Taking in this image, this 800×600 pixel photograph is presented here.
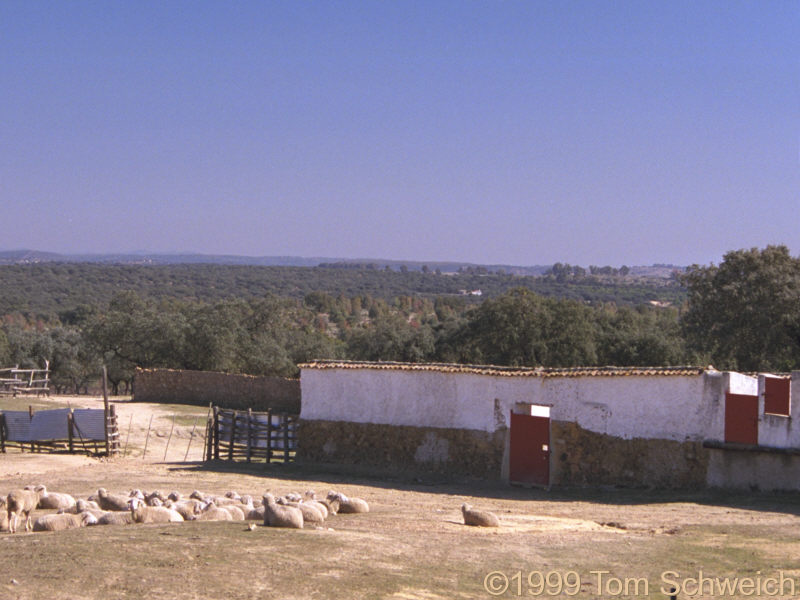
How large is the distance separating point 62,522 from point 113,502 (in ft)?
8.45

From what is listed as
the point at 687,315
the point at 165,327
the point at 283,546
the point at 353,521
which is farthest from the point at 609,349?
the point at 283,546

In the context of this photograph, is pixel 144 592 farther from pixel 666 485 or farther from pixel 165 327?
pixel 165 327

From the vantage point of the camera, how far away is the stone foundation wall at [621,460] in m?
21.6

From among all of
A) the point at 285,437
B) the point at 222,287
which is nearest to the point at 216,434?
the point at 285,437

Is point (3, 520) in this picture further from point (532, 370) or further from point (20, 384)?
point (20, 384)

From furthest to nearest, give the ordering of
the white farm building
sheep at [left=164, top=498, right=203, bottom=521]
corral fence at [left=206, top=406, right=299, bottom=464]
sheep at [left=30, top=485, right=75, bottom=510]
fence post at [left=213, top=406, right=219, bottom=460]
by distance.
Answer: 1. fence post at [left=213, top=406, right=219, bottom=460]
2. corral fence at [left=206, top=406, right=299, bottom=464]
3. the white farm building
4. sheep at [left=30, top=485, right=75, bottom=510]
5. sheep at [left=164, top=498, right=203, bottom=521]

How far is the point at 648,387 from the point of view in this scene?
22.2 metres

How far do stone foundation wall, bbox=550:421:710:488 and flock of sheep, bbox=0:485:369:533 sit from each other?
7803mm

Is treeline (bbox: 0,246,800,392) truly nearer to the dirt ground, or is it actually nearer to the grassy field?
the dirt ground

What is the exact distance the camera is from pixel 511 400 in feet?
78.3

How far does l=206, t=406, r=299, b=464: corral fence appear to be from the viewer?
2775cm

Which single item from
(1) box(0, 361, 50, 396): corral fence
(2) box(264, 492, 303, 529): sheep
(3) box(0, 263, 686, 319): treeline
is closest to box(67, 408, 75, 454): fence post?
(2) box(264, 492, 303, 529): sheep

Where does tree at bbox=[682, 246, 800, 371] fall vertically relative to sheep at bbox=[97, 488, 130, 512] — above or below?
above

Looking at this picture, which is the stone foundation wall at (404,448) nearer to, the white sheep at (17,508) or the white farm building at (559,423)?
the white farm building at (559,423)
